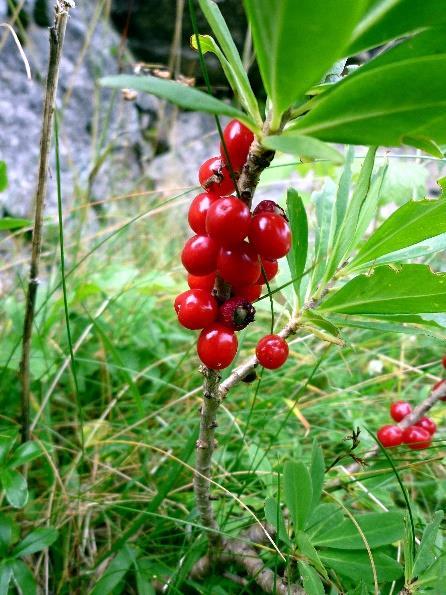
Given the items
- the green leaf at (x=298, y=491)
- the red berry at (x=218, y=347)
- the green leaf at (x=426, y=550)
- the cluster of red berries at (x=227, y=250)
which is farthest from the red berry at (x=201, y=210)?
the green leaf at (x=426, y=550)

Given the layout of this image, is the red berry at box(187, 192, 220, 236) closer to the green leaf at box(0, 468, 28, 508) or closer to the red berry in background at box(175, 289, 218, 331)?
the red berry in background at box(175, 289, 218, 331)

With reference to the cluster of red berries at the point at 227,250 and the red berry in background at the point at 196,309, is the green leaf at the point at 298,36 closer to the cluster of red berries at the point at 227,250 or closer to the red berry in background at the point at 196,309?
the cluster of red berries at the point at 227,250

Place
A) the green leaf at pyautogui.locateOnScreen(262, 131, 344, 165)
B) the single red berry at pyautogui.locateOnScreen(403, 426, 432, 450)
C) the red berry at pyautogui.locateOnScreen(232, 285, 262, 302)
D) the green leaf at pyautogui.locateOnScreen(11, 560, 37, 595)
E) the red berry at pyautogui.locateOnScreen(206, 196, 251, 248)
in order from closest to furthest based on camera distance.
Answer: the green leaf at pyautogui.locateOnScreen(262, 131, 344, 165), the red berry at pyautogui.locateOnScreen(206, 196, 251, 248), the red berry at pyautogui.locateOnScreen(232, 285, 262, 302), the green leaf at pyautogui.locateOnScreen(11, 560, 37, 595), the single red berry at pyautogui.locateOnScreen(403, 426, 432, 450)

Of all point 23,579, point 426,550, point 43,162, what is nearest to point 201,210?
point 43,162

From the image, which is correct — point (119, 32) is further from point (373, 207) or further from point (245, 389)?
point (373, 207)

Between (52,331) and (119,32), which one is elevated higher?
(119,32)

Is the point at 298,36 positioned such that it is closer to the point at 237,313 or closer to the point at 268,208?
the point at 268,208

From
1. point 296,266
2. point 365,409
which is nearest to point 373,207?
point 296,266

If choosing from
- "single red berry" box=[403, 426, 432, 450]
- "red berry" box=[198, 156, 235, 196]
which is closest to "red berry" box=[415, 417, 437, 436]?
"single red berry" box=[403, 426, 432, 450]
